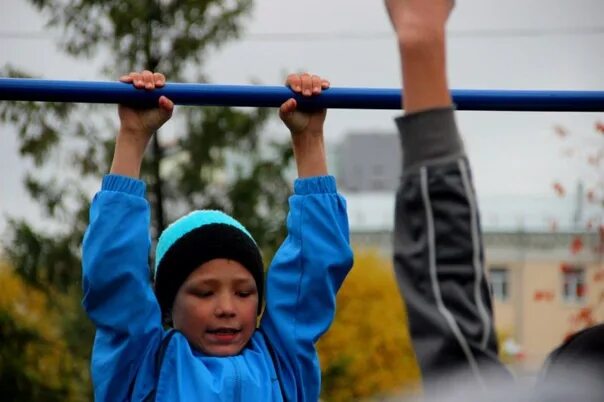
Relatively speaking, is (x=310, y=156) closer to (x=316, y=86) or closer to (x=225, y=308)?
(x=316, y=86)

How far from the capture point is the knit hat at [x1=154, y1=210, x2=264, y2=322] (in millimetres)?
3033

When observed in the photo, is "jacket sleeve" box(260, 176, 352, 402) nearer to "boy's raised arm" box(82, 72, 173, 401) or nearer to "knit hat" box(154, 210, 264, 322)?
"knit hat" box(154, 210, 264, 322)

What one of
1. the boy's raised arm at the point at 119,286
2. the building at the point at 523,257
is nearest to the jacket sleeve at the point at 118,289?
the boy's raised arm at the point at 119,286

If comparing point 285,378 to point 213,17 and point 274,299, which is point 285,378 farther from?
point 213,17

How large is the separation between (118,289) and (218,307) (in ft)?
0.77

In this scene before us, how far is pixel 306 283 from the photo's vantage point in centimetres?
304

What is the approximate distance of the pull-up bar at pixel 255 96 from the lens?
3.07 metres

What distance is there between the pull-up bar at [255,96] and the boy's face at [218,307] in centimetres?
39

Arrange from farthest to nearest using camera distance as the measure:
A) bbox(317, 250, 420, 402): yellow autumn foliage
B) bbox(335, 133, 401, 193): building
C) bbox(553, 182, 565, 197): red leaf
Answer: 1. bbox(335, 133, 401, 193): building
2. bbox(317, 250, 420, 402): yellow autumn foliage
3. bbox(553, 182, 565, 197): red leaf

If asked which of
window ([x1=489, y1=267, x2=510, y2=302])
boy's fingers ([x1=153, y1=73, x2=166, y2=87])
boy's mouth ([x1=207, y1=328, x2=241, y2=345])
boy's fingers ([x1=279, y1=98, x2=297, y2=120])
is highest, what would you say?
window ([x1=489, y1=267, x2=510, y2=302])

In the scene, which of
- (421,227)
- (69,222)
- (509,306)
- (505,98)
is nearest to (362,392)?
(69,222)

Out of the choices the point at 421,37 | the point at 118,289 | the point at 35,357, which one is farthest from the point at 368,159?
the point at 421,37

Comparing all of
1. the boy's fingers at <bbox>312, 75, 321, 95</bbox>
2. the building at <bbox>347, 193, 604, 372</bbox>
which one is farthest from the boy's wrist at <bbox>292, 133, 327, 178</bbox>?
the building at <bbox>347, 193, 604, 372</bbox>

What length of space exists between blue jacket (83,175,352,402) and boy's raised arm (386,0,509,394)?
4.96 ft
